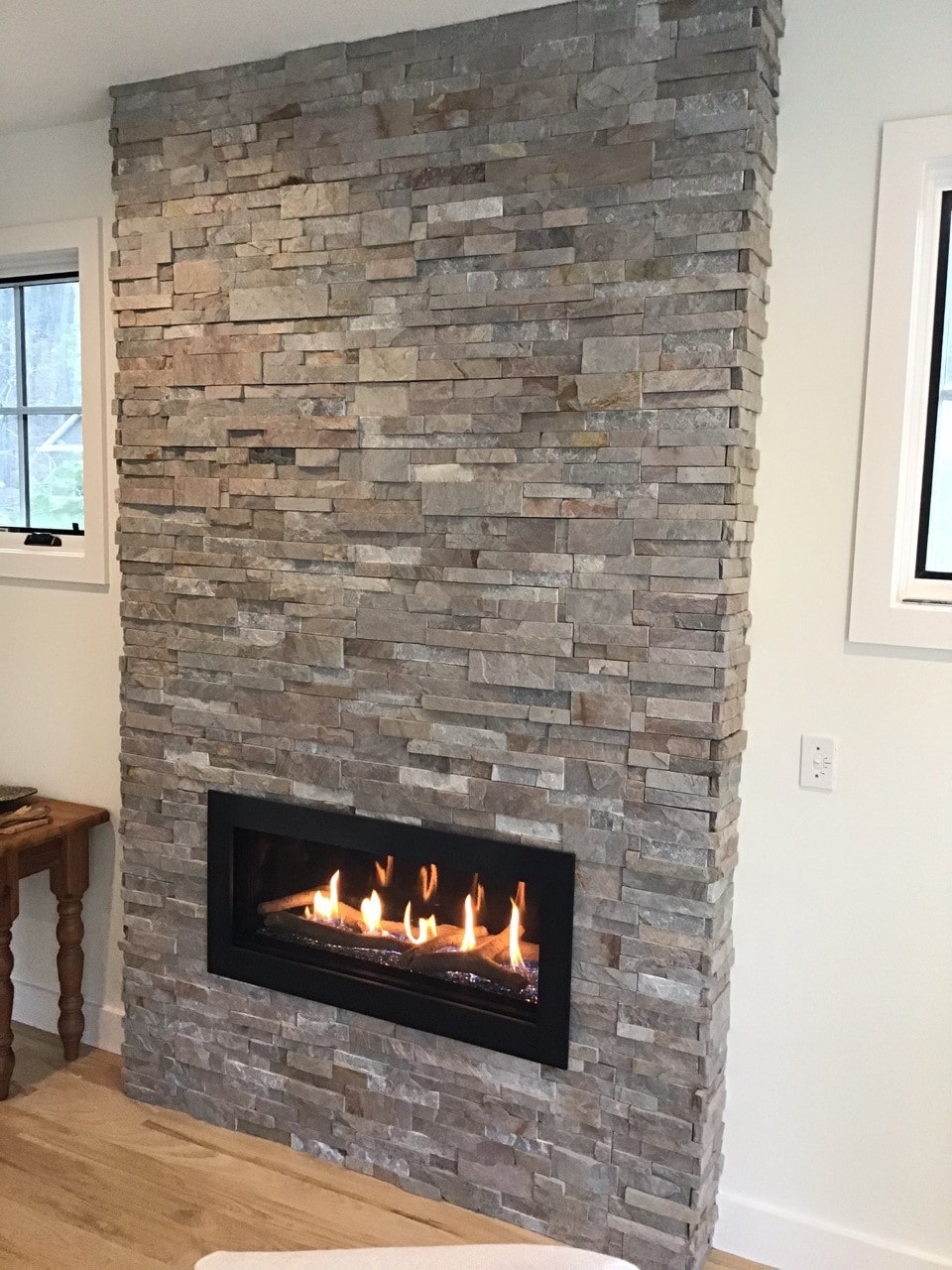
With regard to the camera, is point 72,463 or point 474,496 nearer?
point 474,496

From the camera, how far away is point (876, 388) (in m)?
2.06

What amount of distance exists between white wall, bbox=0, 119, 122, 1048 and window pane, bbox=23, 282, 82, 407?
21 cm

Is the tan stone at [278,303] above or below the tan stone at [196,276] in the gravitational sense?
below

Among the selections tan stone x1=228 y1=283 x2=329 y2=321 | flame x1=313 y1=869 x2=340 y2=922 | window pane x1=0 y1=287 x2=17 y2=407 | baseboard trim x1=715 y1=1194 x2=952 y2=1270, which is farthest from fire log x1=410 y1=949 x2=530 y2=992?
window pane x1=0 y1=287 x2=17 y2=407

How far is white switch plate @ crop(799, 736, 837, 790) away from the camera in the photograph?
216 centimetres

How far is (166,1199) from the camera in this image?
2434mm

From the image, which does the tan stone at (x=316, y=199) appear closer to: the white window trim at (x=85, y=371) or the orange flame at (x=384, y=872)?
the white window trim at (x=85, y=371)

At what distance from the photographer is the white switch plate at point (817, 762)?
2164mm

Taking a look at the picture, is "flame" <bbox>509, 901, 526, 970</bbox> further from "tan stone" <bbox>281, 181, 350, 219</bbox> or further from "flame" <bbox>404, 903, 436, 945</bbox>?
"tan stone" <bbox>281, 181, 350, 219</bbox>

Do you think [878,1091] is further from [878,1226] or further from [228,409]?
[228,409]

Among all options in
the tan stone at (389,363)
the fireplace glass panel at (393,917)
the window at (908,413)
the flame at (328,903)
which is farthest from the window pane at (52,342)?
the window at (908,413)

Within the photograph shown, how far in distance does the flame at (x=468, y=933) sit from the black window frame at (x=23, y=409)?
1.57 meters

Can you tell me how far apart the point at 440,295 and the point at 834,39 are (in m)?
0.89

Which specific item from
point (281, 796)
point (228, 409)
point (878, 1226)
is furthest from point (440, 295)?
point (878, 1226)
